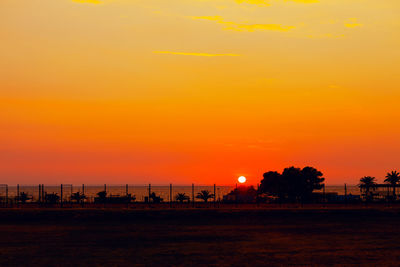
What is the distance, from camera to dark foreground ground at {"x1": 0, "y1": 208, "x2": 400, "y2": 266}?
973 inches

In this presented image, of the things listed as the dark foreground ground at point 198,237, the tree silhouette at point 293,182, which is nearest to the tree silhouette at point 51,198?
the dark foreground ground at point 198,237

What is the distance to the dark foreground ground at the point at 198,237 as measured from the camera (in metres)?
24.7

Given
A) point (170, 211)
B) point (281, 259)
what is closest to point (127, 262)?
point (281, 259)

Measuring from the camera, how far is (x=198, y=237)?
33.4 m

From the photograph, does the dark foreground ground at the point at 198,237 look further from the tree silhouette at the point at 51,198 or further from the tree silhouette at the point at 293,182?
the tree silhouette at the point at 293,182

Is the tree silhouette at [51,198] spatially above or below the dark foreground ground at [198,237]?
above

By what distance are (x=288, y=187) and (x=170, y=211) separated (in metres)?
39.3

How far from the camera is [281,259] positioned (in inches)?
971

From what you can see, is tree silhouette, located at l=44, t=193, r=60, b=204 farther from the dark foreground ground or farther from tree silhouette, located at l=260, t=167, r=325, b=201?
tree silhouette, located at l=260, t=167, r=325, b=201

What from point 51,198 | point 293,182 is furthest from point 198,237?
point 293,182

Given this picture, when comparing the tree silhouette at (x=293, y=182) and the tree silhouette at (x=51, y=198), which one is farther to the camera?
the tree silhouette at (x=293, y=182)

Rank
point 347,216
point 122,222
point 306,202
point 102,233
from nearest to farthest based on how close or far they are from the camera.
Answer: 1. point 102,233
2. point 122,222
3. point 347,216
4. point 306,202

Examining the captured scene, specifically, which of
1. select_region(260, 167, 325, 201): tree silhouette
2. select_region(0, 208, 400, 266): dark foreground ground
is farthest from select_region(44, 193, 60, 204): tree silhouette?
select_region(260, 167, 325, 201): tree silhouette

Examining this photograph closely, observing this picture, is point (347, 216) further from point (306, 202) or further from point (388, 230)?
point (306, 202)
